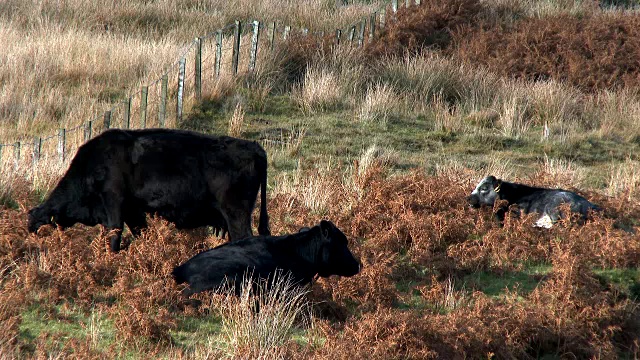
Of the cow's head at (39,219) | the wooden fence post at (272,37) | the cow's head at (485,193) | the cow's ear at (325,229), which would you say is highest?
the cow's ear at (325,229)

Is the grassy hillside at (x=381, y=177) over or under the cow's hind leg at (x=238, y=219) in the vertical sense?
under

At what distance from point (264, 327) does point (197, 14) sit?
59.2ft

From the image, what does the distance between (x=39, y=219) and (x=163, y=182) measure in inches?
55.7

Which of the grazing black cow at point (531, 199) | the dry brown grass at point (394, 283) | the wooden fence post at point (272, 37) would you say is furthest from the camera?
the wooden fence post at point (272, 37)

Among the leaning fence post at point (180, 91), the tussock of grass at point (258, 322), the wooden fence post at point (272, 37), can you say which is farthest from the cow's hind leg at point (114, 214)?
the wooden fence post at point (272, 37)

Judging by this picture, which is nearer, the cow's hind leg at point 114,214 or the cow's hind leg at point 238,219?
the cow's hind leg at point 238,219

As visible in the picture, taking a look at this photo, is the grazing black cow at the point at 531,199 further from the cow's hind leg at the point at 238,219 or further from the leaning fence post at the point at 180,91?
the leaning fence post at the point at 180,91

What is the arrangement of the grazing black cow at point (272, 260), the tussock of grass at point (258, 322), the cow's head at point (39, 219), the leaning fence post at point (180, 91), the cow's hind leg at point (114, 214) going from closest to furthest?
the tussock of grass at point (258, 322) < the grazing black cow at point (272, 260) < the cow's hind leg at point (114, 214) < the cow's head at point (39, 219) < the leaning fence post at point (180, 91)

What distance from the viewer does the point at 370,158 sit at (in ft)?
44.7

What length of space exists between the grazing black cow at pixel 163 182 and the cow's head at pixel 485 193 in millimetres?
3390

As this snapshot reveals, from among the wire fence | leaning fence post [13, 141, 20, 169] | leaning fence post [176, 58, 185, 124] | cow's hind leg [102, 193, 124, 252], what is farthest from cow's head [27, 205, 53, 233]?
leaning fence post [176, 58, 185, 124]

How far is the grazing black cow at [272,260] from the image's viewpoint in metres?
8.15

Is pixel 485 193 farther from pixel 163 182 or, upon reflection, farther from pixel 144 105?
pixel 144 105

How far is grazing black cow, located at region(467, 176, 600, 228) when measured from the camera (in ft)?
37.7
